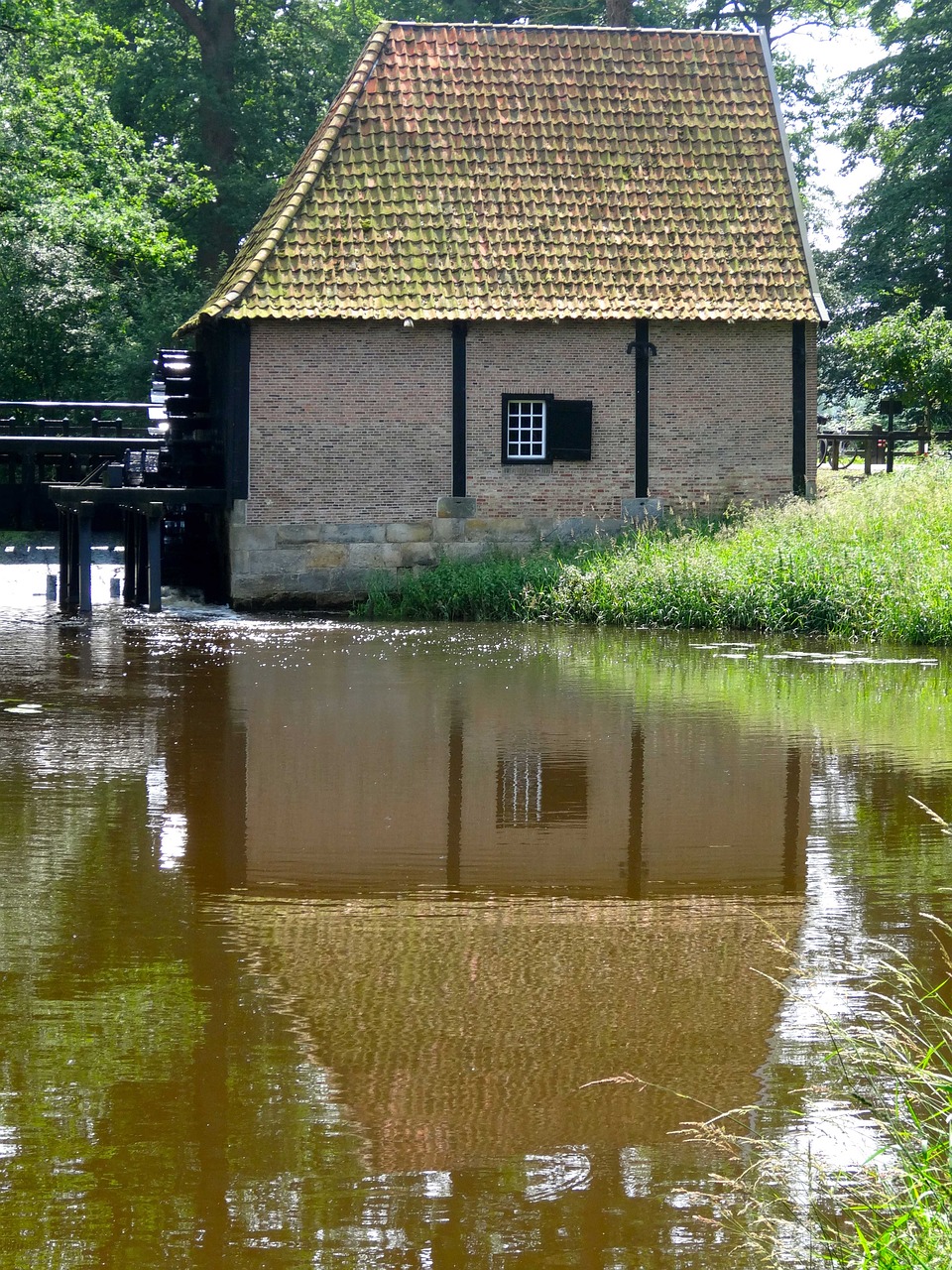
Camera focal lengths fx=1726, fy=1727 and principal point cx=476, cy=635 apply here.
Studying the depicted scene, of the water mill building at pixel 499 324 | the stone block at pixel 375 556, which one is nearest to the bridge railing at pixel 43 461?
the water mill building at pixel 499 324

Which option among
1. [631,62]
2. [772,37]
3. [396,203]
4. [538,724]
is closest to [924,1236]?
[538,724]

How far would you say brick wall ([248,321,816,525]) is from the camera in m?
22.3

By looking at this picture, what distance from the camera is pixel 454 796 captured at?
32.7 feet

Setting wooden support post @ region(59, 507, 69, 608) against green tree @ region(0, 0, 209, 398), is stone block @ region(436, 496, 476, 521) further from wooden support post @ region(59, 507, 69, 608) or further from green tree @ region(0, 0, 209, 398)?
green tree @ region(0, 0, 209, 398)

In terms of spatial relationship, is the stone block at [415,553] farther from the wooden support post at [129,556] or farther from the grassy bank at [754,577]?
the wooden support post at [129,556]

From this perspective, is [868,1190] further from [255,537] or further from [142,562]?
[142,562]

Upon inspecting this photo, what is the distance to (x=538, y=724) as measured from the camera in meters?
12.4

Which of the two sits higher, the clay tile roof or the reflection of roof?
the clay tile roof

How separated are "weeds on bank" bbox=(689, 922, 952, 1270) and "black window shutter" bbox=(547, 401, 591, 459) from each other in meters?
17.8

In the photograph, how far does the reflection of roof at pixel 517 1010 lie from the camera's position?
17.1 feet

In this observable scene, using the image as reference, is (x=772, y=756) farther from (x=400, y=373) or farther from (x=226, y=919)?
(x=400, y=373)

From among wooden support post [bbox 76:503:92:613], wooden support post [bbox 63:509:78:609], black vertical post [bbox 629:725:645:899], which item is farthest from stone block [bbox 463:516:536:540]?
black vertical post [bbox 629:725:645:899]

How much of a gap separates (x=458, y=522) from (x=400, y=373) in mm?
2086

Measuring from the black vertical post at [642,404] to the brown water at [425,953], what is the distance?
32.3 feet
